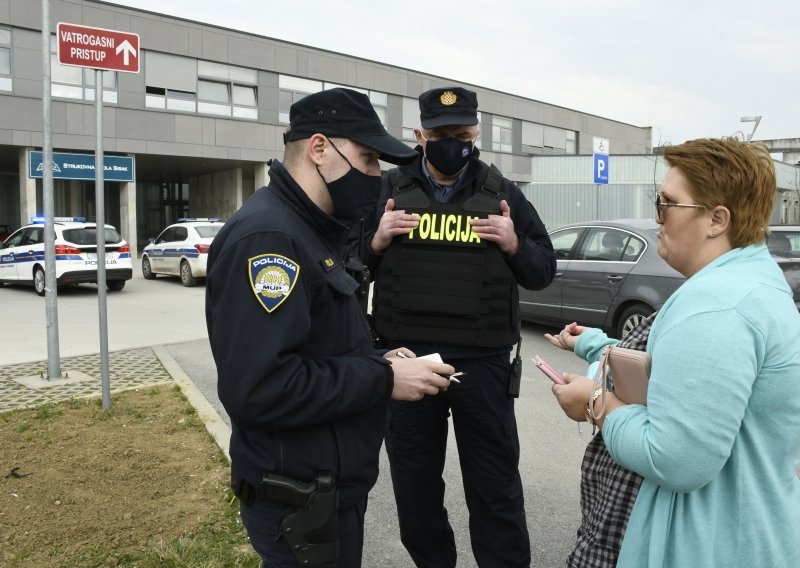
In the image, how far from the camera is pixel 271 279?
169cm

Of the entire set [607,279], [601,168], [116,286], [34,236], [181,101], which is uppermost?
[181,101]

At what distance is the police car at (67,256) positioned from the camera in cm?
1446

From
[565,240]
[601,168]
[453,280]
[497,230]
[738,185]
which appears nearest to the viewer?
[738,185]

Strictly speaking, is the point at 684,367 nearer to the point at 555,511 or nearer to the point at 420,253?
the point at 420,253

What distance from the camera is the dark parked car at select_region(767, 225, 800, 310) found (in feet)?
22.8

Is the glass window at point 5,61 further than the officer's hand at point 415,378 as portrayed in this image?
Yes

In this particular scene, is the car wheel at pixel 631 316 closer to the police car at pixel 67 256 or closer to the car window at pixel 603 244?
the car window at pixel 603 244

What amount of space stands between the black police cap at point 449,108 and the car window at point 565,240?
646 centimetres

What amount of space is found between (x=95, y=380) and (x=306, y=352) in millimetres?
5524

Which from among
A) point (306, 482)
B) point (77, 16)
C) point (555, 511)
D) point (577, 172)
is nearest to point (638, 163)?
point (577, 172)

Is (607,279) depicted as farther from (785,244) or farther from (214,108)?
(214,108)

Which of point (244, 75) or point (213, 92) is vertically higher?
point (244, 75)

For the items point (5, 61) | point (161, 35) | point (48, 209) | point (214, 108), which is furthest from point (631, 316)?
A: point (161, 35)

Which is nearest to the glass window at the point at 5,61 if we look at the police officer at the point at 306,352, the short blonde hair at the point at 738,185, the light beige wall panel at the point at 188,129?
the light beige wall panel at the point at 188,129
